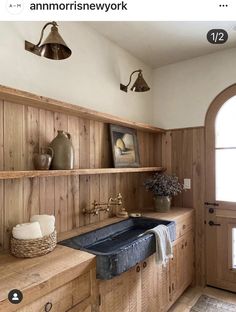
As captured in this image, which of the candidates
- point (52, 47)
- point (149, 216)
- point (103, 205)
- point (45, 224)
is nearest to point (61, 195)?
point (45, 224)

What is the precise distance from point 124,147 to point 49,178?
935mm

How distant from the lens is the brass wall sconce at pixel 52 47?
4.94ft

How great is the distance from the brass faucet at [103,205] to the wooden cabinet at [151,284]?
57cm

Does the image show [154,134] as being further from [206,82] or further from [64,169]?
[64,169]

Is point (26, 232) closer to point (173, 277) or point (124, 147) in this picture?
point (124, 147)

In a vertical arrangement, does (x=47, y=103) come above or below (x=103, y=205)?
above

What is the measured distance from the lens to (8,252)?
1.46 m

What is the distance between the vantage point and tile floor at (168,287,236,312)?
2353 millimetres

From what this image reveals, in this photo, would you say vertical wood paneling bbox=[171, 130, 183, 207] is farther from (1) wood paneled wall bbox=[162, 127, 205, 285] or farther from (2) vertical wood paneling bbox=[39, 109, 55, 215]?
(2) vertical wood paneling bbox=[39, 109, 55, 215]

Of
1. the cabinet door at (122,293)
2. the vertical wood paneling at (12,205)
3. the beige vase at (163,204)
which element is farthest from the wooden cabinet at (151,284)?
the vertical wood paneling at (12,205)

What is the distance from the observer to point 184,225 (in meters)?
2.54

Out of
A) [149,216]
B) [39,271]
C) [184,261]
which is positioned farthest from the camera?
[184,261]
